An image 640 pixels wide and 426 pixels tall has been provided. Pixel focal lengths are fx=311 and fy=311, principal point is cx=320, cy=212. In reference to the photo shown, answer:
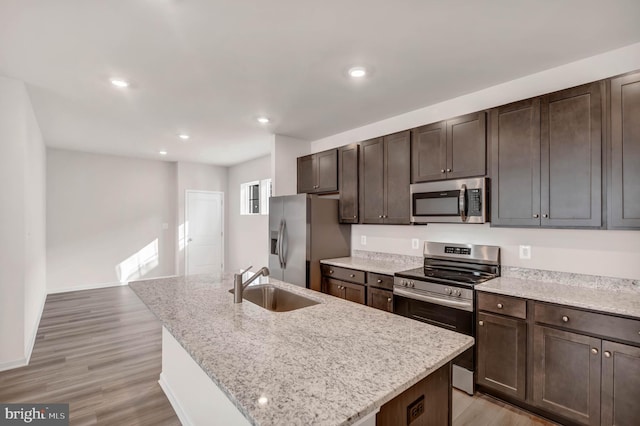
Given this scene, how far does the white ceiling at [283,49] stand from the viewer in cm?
184

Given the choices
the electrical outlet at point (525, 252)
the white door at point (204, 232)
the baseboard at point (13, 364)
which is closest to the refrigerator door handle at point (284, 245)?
the electrical outlet at point (525, 252)

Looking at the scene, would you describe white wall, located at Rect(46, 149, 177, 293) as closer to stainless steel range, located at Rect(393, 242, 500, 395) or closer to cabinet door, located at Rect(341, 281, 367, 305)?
cabinet door, located at Rect(341, 281, 367, 305)

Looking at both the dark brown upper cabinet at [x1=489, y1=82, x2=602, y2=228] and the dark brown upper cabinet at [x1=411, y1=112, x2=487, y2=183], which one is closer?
the dark brown upper cabinet at [x1=489, y1=82, x2=602, y2=228]

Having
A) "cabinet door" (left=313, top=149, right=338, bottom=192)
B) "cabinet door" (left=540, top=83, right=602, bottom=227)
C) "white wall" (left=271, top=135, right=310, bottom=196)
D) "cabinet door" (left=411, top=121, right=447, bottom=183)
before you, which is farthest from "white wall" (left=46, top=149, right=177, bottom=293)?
"cabinet door" (left=540, top=83, right=602, bottom=227)

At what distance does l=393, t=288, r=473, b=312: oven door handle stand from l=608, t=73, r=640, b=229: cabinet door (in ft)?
3.59

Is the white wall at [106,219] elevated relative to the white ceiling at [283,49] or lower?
lower

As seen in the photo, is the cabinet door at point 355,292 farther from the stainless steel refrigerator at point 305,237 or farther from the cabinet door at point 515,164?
the cabinet door at point 515,164

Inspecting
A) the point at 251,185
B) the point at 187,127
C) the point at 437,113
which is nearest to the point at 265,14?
the point at 437,113

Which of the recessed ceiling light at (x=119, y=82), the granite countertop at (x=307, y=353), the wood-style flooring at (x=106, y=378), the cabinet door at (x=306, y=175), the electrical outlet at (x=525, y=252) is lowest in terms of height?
the wood-style flooring at (x=106, y=378)

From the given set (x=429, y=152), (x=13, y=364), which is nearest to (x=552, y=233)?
(x=429, y=152)

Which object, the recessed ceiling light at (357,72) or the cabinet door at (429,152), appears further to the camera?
the cabinet door at (429,152)

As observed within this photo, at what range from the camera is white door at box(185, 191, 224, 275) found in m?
6.86

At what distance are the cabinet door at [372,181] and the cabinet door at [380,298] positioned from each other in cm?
82

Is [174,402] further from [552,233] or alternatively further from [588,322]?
[552,233]
